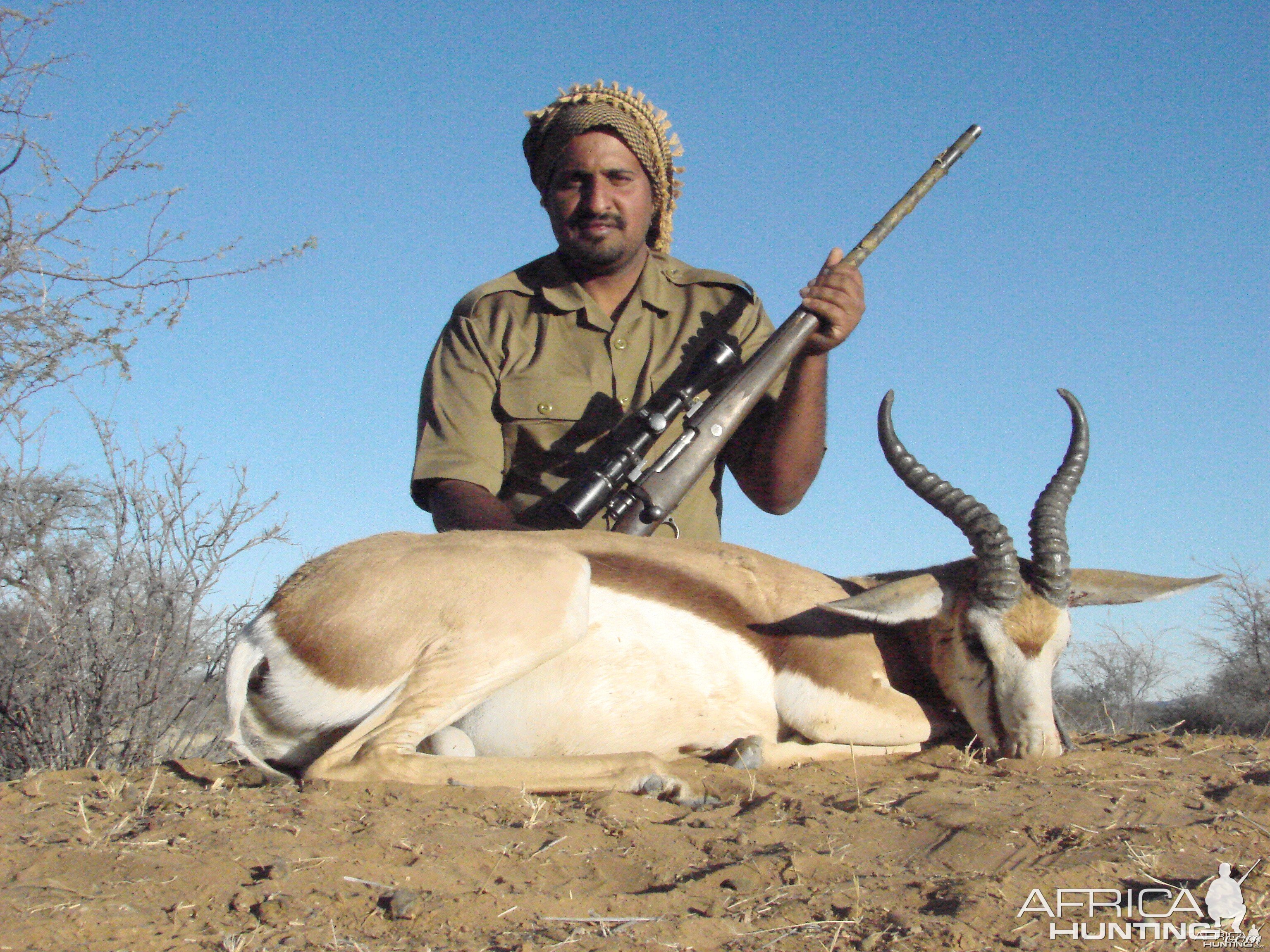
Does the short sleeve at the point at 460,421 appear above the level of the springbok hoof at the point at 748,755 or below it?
above

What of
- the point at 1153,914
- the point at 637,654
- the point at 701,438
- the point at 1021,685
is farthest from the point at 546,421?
the point at 1153,914

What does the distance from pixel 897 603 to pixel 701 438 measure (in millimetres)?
1115

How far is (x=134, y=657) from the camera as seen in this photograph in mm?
4609

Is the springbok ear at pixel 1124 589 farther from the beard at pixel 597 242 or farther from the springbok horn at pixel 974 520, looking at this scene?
the beard at pixel 597 242

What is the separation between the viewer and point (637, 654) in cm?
334

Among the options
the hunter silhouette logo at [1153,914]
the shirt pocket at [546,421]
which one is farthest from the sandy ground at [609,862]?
the shirt pocket at [546,421]

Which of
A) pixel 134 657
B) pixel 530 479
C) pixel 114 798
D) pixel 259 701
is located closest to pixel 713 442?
pixel 530 479

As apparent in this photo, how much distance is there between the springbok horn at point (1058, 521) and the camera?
3.46 m

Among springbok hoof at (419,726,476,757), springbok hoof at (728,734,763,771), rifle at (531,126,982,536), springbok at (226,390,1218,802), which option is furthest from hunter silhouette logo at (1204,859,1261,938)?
rifle at (531,126,982,536)

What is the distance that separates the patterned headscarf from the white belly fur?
2.45 meters

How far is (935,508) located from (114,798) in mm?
2739

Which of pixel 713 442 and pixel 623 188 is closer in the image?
pixel 713 442

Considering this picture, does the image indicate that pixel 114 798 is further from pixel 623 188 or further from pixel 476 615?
pixel 623 188

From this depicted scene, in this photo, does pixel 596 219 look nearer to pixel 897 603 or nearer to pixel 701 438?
pixel 701 438
